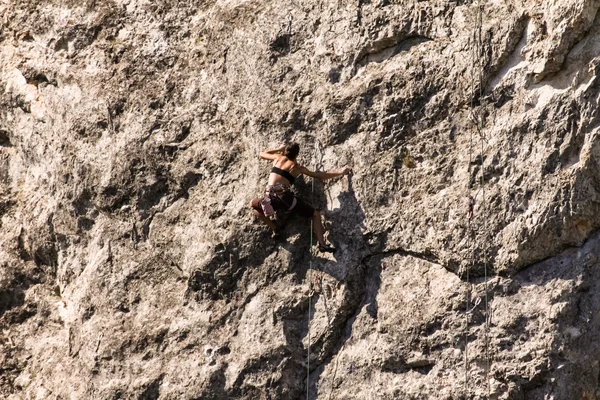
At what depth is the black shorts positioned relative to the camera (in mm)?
11164

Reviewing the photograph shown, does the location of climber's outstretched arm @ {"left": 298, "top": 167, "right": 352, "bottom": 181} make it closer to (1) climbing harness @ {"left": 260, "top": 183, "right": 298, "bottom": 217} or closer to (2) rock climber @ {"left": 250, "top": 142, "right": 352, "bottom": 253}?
(2) rock climber @ {"left": 250, "top": 142, "right": 352, "bottom": 253}

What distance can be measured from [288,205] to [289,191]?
158 millimetres

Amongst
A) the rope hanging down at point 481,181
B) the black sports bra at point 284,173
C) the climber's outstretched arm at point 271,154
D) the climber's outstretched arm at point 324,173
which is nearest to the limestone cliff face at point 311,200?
the rope hanging down at point 481,181

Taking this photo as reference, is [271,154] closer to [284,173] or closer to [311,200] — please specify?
[284,173]

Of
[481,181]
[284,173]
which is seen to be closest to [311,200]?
[284,173]

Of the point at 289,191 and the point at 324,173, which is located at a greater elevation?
the point at 324,173

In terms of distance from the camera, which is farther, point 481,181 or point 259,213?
point 259,213

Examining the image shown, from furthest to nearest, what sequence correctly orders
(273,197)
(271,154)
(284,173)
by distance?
(271,154), (284,173), (273,197)

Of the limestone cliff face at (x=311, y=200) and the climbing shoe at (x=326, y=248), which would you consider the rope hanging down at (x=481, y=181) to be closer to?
the limestone cliff face at (x=311, y=200)

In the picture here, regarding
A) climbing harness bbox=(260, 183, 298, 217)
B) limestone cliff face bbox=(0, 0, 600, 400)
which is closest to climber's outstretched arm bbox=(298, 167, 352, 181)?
limestone cliff face bbox=(0, 0, 600, 400)

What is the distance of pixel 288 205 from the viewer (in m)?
11.2

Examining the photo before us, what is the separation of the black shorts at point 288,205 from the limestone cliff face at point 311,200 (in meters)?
0.29

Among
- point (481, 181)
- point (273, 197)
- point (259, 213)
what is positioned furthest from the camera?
point (259, 213)

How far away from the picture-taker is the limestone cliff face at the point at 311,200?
10.6 meters
